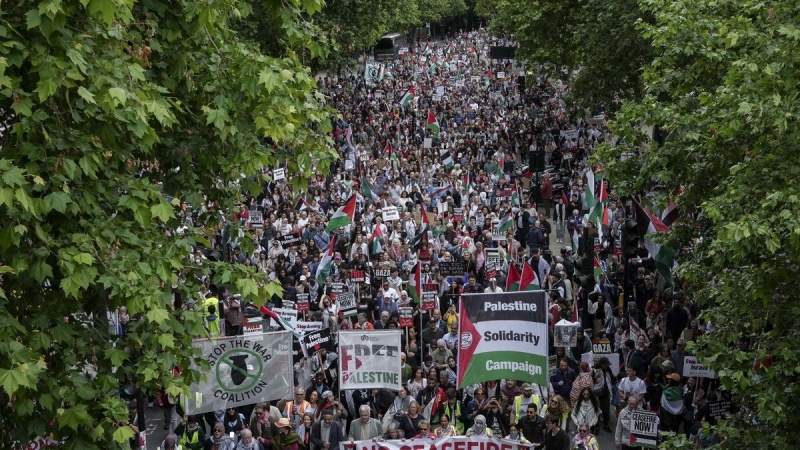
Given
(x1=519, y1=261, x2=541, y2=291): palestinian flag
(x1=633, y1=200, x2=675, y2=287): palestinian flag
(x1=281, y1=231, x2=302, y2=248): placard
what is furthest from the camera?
(x1=281, y1=231, x2=302, y2=248): placard

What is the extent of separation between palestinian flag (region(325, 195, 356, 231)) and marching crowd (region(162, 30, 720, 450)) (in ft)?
0.29

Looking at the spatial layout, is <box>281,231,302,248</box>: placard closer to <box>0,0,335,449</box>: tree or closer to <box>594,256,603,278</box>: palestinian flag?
<box>594,256,603,278</box>: palestinian flag

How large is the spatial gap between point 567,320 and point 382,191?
13.3 meters

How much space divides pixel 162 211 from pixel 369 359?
6.70 meters

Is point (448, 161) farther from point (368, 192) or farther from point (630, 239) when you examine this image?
point (630, 239)

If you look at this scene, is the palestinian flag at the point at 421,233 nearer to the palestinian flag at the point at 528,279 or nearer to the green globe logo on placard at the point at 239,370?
the palestinian flag at the point at 528,279

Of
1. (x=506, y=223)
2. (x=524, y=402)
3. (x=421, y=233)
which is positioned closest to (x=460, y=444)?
(x=524, y=402)

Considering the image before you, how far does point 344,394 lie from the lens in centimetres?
1698

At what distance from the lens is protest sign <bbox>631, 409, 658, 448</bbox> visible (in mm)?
14938

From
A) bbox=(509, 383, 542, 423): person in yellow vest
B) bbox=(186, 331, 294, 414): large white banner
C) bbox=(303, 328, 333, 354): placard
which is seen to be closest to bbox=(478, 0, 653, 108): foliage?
bbox=(303, 328, 333, 354): placard

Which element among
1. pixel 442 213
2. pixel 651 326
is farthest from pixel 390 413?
pixel 442 213

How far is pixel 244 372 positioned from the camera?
599 inches

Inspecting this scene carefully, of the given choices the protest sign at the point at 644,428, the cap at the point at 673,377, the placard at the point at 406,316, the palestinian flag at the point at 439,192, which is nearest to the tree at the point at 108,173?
the protest sign at the point at 644,428

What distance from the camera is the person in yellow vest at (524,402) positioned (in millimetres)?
15405
